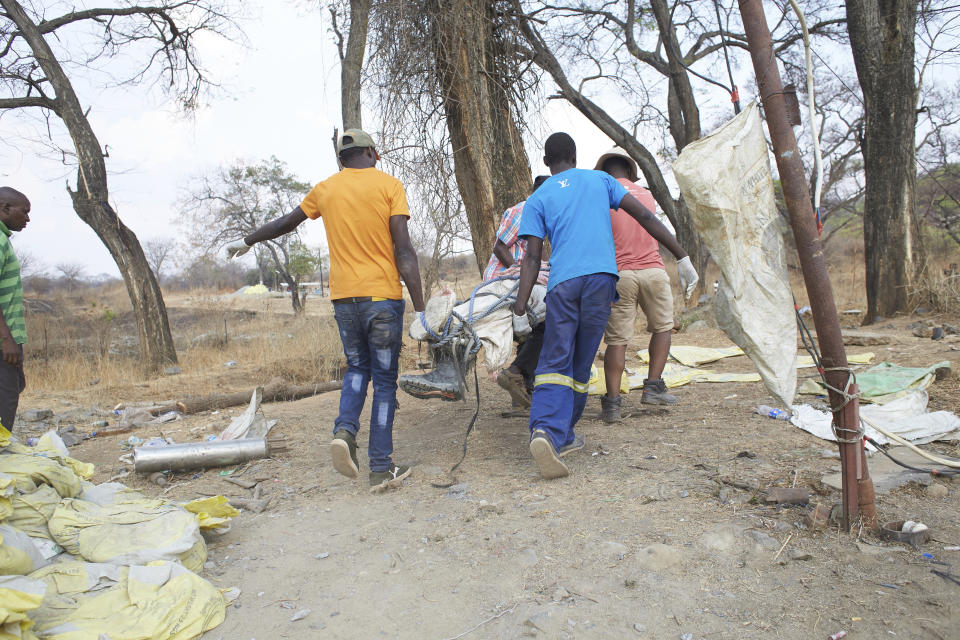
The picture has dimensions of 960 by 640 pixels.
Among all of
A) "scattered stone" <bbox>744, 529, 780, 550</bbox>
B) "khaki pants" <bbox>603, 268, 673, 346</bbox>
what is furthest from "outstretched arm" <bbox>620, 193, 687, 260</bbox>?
"scattered stone" <bbox>744, 529, 780, 550</bbox>

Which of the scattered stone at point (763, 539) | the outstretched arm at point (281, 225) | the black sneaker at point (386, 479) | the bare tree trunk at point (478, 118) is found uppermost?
the bare tree trunk at point (478, 118)

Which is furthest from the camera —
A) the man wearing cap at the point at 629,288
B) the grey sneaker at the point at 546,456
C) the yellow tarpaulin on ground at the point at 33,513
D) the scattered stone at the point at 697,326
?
the scattered stone at the point at 697,326

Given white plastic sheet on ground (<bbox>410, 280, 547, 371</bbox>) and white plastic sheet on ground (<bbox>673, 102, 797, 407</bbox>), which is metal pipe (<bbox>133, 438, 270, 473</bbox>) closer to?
white plastic sheet on ground (<bbox>410, 280, 547, 371</bbox>)

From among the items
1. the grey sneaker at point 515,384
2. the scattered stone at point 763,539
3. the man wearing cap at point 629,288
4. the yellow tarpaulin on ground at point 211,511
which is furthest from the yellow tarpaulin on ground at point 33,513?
the man wearing cap at point 629,288

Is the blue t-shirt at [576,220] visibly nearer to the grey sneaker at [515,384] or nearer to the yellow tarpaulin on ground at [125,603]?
the grey sneaker at [515,384]

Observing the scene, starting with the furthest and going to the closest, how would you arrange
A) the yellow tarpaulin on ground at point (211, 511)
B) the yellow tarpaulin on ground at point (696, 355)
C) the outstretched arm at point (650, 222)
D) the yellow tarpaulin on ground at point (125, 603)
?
the yellow tarpaulin on ground at point (696, 355)
the outstretched arm at point (650, 222)
the yellow tarpaulin on ground at point (211, 511)
the yellow tarpaulin on ground at point (125, 603)

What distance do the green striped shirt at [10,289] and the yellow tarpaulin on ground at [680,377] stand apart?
165 inches

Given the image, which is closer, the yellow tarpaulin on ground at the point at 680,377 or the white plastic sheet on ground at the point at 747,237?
the white plastic sheet on ground at the point at 747,237

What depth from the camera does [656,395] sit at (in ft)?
15.8

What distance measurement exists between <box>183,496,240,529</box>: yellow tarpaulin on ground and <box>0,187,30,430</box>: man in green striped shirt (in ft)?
5.57

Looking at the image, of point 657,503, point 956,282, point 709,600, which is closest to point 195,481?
point 657,503

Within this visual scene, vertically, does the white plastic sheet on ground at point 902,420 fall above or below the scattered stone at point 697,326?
below

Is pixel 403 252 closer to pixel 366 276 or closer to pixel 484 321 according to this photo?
pixel 366 276

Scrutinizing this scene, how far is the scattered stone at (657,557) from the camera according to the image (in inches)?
93.0
